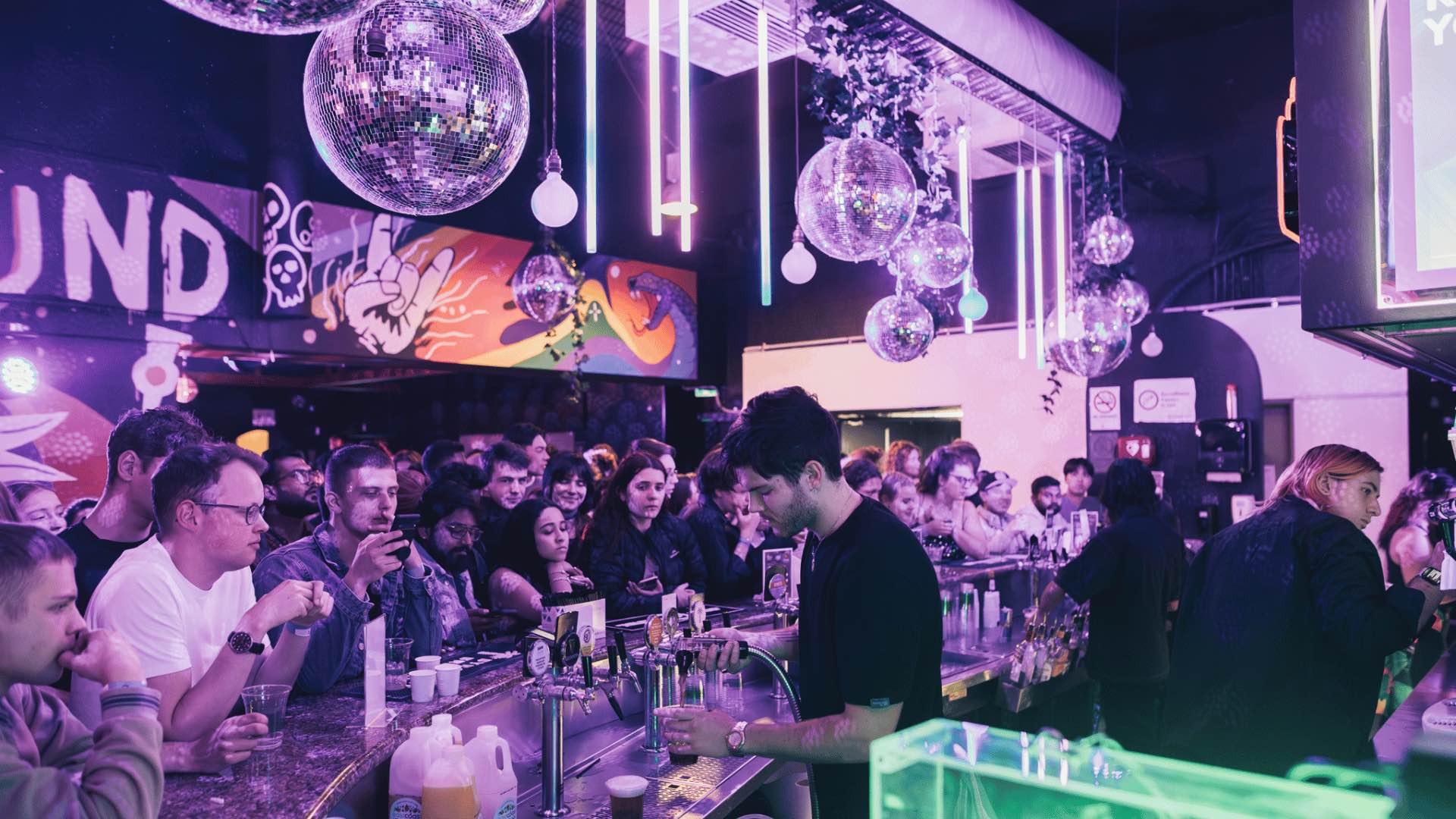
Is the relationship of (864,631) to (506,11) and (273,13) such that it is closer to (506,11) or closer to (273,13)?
(273,13)

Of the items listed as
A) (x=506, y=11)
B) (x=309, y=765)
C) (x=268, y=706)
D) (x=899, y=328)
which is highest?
(x=506, y=11)

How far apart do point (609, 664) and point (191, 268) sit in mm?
5263

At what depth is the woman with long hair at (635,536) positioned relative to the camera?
14.5 feet

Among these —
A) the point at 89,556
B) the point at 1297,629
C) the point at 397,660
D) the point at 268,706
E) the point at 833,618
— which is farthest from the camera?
the point at 89,556

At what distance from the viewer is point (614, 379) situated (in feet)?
32.7

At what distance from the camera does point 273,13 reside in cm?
167

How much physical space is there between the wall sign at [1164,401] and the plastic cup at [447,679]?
7.26 metres

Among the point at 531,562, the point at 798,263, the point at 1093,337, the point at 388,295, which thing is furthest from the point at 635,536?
the point at 388,295

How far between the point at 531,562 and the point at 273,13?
3017 millimetres

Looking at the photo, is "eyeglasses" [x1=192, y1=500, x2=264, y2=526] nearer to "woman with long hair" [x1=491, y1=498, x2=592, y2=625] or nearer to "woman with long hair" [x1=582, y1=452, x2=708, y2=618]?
"woman with long hair" [x1=491, y1=498, x2=592, y2=625]

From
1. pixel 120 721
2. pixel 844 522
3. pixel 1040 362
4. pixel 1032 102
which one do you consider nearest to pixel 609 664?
pixel 844 522

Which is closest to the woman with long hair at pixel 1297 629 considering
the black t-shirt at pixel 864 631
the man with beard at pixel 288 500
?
the black t-shirt at pixel 864 631

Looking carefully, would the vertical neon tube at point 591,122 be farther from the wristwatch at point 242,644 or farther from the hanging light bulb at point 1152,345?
the hanging light bulb at point 1152,345

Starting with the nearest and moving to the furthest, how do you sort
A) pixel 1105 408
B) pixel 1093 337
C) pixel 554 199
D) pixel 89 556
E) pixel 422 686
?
pixel 422 686 < pixel 89 556 < pixel 554 199 < pixel 1093 337 < pixel 1105 408
